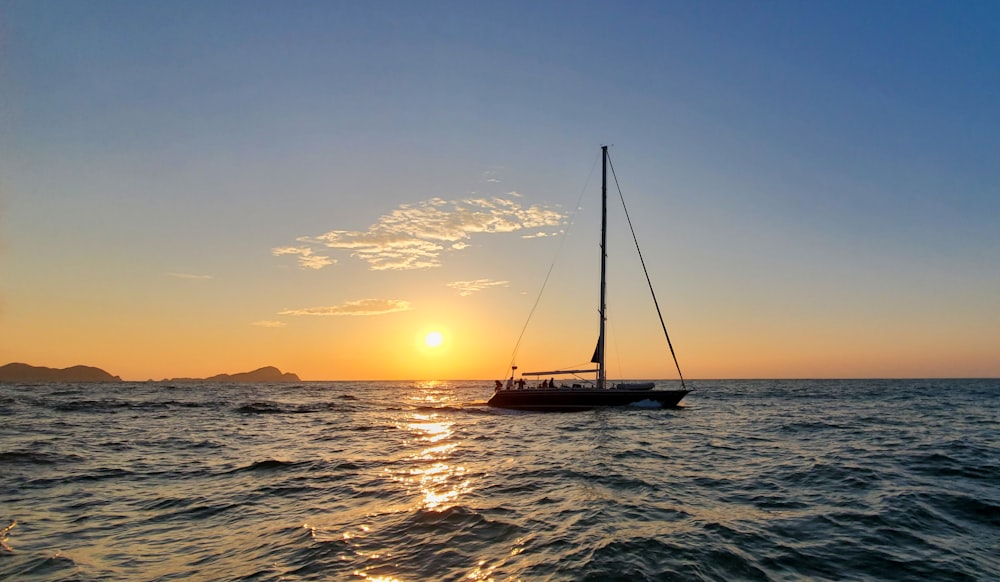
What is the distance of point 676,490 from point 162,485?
15.7 metres

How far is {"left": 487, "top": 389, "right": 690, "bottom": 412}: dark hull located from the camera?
41.8 meters

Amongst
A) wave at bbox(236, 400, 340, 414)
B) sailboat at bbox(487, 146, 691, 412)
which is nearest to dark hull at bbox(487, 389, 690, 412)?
sailboat at bbox(487, 146, 691, 412)

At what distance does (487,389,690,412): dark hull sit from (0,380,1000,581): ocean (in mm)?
15531

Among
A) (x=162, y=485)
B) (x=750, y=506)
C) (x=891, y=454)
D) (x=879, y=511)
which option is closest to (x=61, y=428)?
(x=162, y=485)

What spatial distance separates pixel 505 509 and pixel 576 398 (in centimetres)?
3066

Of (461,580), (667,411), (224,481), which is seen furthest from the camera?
(667,411)

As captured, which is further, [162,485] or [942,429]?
[942,429]

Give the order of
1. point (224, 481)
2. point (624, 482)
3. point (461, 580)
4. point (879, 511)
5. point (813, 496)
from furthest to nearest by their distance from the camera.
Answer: point (224, 481) < point (624, 482) < point (813, 496) < point (879, 511) < point (461, 580)

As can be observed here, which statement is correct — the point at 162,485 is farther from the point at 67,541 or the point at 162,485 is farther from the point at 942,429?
the point at 942,429

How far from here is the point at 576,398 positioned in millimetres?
42375

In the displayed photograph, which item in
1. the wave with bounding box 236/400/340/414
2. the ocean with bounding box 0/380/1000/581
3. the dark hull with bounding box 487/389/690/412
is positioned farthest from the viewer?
the wave with bounding box 236/400/340/414

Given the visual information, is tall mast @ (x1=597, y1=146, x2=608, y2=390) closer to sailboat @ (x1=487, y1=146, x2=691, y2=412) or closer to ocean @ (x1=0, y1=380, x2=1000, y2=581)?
sailboat @ (x1=487, y1=146, x2=691, y2=412)

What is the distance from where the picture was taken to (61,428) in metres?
31.9

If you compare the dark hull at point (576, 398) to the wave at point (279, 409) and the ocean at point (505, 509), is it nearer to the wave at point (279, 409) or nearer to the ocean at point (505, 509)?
the ocean at point (505, 509)
